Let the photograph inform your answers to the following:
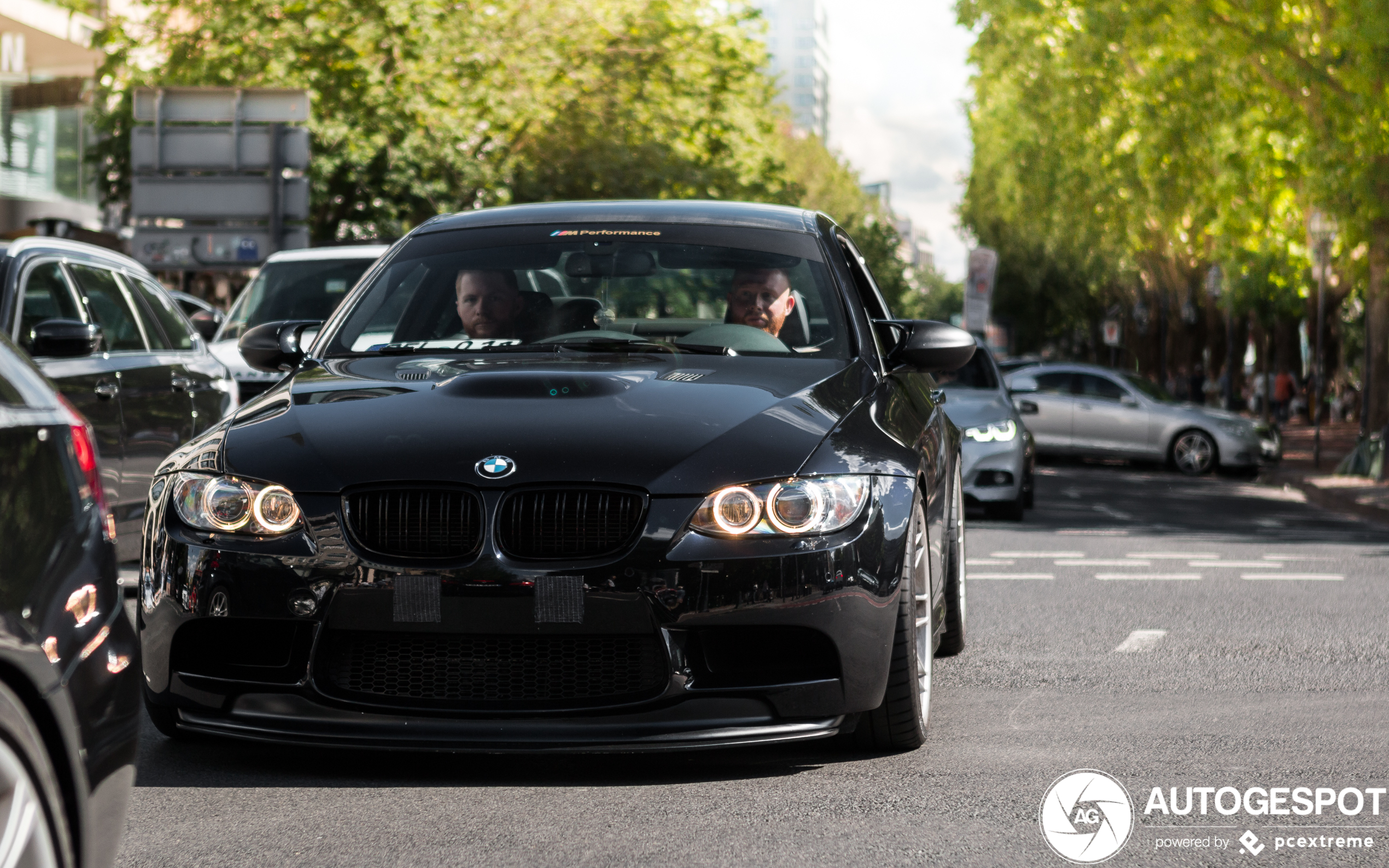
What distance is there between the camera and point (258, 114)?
2020 centimetres

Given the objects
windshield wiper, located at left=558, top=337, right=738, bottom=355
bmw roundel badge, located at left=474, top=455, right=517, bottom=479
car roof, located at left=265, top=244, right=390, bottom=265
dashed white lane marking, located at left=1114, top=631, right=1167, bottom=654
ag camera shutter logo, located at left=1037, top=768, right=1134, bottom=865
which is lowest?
dashed white lane marking, located at left=1114, top=631, right=1167, bottom=654

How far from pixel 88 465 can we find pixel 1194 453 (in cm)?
2417

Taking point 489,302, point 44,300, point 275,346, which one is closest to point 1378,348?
point 44,300

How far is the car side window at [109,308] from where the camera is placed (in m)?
8.68

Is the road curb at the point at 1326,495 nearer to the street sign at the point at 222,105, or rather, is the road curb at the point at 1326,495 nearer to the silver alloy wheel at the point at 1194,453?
the silver alloy wheel at the point at 1194,453

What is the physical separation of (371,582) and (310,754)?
865 mm

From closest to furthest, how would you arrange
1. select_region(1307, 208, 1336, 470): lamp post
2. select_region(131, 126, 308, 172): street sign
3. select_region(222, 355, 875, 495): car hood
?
select_region(222, 355, 875, 495): car hood → select_region(131, 126, 308, 172): street sign → select_region(1307, 208, 1336, 470): lamp post

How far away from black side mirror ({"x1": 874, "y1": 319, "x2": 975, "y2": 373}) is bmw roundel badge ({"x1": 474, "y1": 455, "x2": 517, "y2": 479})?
185 centimetres

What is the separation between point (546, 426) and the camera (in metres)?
4.73

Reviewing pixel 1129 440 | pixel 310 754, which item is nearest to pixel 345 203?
pixel 1129 440

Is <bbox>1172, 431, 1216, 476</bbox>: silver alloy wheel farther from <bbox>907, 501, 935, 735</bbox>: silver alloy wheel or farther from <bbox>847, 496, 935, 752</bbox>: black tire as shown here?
<bbox>847, 496, 935, 752</bbox>: black tire

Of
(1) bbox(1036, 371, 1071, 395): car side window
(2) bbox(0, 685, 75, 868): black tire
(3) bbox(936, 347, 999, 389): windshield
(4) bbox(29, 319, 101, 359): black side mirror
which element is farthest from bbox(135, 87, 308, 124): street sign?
(2) bbox(0, 685, 75, 868): black tire

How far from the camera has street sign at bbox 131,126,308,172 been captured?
66.7ft

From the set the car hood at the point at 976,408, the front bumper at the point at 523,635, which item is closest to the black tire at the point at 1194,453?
the car hood at the point at 976,408
